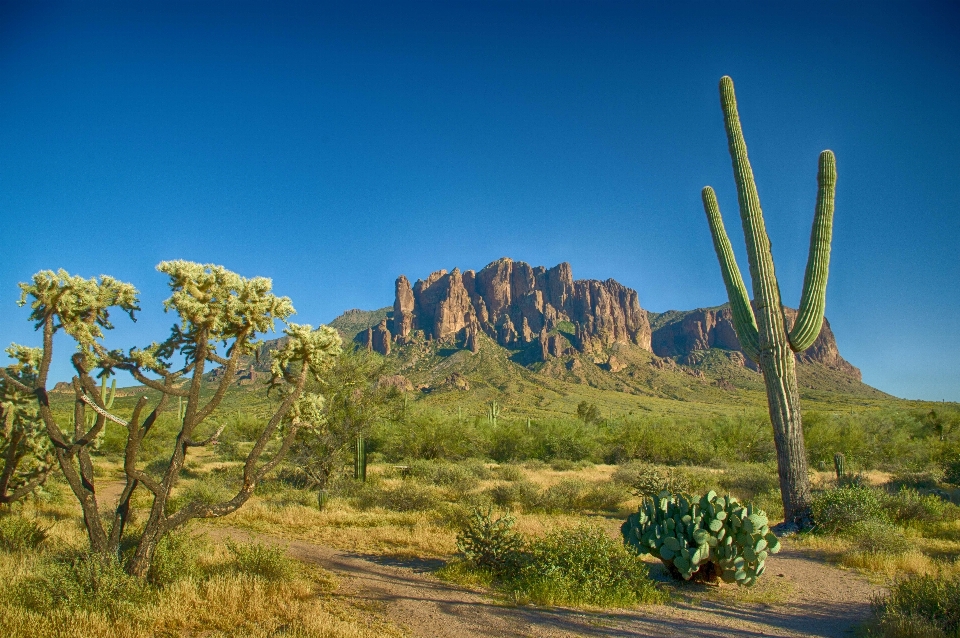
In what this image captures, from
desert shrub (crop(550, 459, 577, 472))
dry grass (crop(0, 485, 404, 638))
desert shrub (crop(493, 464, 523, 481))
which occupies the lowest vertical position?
desert shrub (crop(550, 459, 577, 472))

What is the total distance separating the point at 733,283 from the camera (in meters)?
11.6

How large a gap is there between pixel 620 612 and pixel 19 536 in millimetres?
8581

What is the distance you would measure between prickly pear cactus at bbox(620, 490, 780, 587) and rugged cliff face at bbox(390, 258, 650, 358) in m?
104

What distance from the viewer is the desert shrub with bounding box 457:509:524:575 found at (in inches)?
288

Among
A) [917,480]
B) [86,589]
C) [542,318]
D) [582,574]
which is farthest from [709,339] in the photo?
[86,589]

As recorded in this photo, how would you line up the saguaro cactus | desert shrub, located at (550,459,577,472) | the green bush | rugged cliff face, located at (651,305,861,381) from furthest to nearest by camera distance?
rugged cliff face, located at (651,305,861,381) → desert shrub, located at (550,459,577,472) → the green bush → the saguaro cactus

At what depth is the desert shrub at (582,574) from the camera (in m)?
6.14

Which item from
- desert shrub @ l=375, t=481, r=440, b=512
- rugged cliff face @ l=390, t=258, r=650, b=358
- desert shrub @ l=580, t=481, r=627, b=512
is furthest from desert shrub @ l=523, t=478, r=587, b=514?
rugged cliff face @ l=390, t=258, r=650, b=358

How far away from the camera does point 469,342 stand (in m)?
102

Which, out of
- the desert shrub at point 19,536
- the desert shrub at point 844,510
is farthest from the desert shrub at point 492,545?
the desert shrub at point 844,510

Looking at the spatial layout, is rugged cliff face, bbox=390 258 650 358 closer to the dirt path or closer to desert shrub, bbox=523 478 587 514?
desert shrub, bbox=523 478 587 514

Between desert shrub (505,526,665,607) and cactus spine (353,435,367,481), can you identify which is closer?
desert shrub (505,526,665,607)

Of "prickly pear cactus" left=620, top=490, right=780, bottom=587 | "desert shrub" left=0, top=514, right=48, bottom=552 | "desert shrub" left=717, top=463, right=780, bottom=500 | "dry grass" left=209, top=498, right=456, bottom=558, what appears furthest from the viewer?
"desert shrub" left=717, top=463, right=780, bottom=500

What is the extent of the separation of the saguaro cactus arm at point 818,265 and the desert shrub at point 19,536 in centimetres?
1394
